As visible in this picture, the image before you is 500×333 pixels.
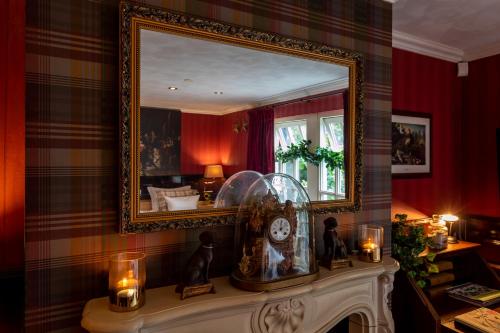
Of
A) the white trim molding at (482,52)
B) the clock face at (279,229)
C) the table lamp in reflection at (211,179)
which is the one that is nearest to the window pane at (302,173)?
the clock face at (279,229)

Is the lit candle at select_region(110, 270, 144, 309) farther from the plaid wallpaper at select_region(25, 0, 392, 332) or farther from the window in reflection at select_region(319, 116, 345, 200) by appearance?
the window in reflection at select_region(319, 116, 345, 200)

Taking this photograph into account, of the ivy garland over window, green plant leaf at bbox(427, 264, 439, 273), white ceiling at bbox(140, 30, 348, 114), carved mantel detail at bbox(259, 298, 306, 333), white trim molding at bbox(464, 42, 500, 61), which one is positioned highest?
white trim molding at bbox(464, 42, 500, 61)

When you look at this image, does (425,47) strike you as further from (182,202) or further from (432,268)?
(182,202)

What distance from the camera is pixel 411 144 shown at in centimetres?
308

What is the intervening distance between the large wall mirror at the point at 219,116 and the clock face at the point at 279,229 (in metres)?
0.22

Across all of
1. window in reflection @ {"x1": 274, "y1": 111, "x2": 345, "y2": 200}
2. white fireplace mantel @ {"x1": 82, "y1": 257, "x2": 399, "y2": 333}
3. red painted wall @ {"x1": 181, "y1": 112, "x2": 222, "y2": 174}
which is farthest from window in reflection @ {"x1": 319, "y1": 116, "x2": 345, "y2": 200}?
red painted wall @ {"x1": 181, "y1": 112, "x2": 222, "y2": 174}

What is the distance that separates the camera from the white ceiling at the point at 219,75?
1386mm

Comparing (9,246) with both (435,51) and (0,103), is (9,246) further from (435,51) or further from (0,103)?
(435,51)

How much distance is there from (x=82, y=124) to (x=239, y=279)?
883mm

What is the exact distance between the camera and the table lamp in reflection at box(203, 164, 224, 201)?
153cm

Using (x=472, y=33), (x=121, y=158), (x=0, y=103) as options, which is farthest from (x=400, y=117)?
(x=0, y=103)

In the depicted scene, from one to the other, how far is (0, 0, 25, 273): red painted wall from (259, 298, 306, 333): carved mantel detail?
1271mm

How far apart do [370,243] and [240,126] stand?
0.95m

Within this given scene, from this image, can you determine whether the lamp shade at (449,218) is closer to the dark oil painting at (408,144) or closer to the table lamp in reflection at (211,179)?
the dark oil painting at (408,144)
